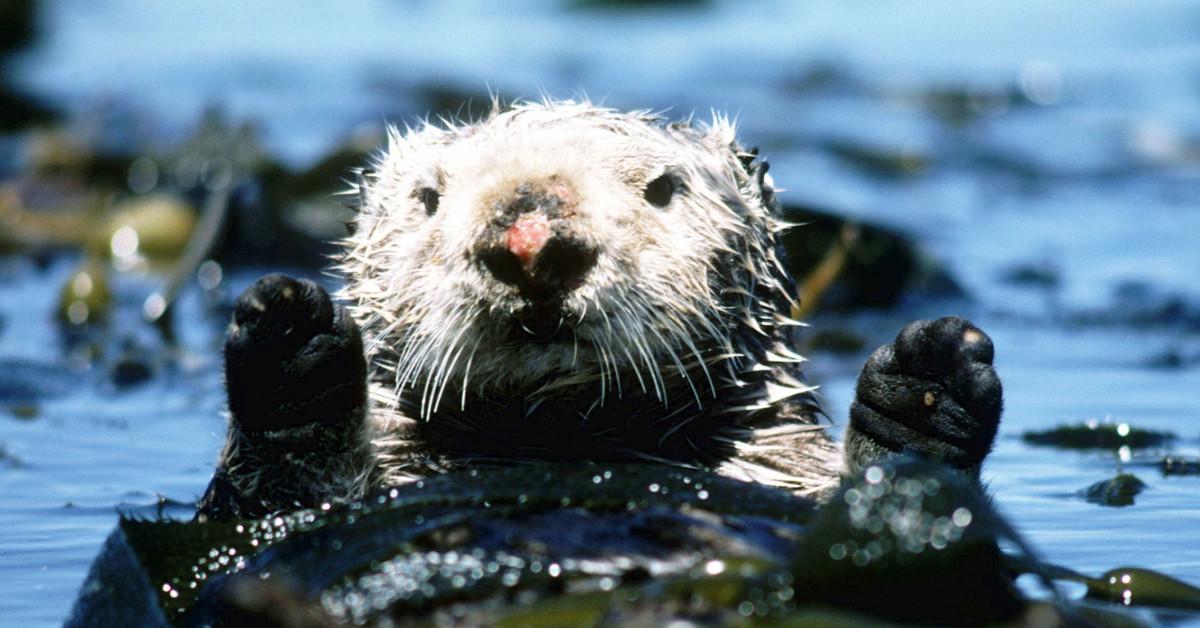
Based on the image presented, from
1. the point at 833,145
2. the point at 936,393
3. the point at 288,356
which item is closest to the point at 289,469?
the point at 288,356

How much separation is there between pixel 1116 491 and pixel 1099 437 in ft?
2.84

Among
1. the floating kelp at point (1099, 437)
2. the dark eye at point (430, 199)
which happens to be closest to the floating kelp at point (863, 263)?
the floating kelp at point (1099, 437)

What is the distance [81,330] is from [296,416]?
Answer: 4.86m

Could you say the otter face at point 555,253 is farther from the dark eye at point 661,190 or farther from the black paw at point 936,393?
the black paw at point 936,393

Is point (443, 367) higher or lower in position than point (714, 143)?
lower

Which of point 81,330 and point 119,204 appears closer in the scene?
point 81,330

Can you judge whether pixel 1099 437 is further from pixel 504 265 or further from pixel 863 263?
pixel 863 263

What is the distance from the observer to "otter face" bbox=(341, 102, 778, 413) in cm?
392

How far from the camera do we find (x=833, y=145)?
47.1 feet

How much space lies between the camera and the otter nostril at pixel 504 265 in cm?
384

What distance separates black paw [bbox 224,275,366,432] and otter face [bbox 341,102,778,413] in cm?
26

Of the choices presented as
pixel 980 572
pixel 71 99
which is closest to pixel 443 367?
pixel 980 572

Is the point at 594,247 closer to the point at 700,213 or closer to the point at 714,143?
the point at 700,213

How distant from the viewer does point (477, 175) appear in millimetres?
4246
